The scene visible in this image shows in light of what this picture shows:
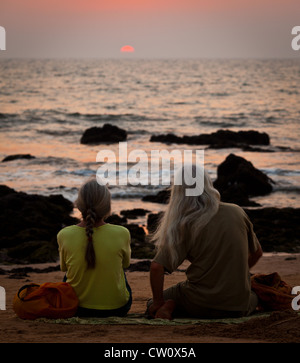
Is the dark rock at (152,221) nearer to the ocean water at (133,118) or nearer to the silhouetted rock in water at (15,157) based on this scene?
the ocean water at (133,118)

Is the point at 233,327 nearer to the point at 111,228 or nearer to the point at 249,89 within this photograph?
the point at 111,228

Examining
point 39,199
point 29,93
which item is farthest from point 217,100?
point 39,199

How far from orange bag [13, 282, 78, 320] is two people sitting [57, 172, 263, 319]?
3.2 inches

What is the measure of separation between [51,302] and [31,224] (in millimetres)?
7634

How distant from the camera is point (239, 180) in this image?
17.0 metres

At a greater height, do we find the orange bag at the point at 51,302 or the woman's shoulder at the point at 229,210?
the woman's shoulder at the point at 229,210

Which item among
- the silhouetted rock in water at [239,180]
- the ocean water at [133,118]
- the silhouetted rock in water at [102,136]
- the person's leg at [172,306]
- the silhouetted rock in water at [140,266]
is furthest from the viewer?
Answer: the silhouetted rock in water at [102,136]

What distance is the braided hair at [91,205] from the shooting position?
431 centimetres

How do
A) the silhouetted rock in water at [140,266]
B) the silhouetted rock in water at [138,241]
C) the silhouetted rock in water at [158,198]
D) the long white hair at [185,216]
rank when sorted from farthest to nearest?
the silhouetted rock in water at [158,198] < the silhouetted rock in water at [138,241] < the silhouetted rock in water at [140,266] < the long white hair at [185,216]

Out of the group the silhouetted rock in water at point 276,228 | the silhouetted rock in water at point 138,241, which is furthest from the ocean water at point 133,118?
the silhouetted rock in water at point 276,228

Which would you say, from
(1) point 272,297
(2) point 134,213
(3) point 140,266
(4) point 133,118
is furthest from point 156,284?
(4) point 133,118

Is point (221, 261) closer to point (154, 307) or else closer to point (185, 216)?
point (185, 216)

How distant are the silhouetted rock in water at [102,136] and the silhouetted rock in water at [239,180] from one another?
12.7 metres

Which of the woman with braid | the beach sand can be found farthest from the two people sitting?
the beach sand
